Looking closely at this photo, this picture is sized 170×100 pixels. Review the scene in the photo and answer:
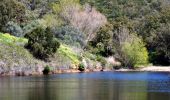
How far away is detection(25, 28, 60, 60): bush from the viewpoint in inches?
3310

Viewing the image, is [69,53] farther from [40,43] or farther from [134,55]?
[134,55]

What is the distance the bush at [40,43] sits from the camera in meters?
84.1

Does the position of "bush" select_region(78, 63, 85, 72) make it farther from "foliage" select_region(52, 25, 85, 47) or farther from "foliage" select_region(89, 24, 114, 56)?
"foliage" select_region(89, 24, 114, 56)

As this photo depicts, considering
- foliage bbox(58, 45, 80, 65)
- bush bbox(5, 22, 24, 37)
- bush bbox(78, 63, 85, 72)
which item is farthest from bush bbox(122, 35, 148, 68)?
bush bbox(5, 22, 24, 37)

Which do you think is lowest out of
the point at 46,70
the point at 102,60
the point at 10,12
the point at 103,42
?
the point at 46,70

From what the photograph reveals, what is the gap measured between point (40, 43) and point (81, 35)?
69.6 feet

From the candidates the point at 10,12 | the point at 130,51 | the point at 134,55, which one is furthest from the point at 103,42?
the point at 10,12

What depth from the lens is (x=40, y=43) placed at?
84.6 metres

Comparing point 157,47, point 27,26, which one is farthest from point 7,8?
point 157,47

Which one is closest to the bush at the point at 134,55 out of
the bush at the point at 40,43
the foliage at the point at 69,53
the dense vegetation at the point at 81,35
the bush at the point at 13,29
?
the dense vegetation at the point at 81,35

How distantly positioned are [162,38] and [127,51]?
13.5 metres

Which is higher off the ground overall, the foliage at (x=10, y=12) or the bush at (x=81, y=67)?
the foliage at (x=10, y=12)

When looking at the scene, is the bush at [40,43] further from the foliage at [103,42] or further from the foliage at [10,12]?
the foliage at [103,42]

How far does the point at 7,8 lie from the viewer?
312 feet
